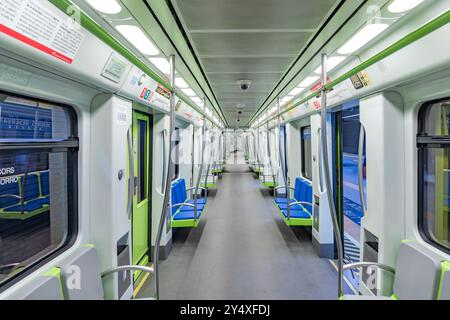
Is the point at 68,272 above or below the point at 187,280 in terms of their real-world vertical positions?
above

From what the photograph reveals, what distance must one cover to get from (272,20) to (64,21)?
1562 millimetres

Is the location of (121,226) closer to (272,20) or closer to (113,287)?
(113,287)

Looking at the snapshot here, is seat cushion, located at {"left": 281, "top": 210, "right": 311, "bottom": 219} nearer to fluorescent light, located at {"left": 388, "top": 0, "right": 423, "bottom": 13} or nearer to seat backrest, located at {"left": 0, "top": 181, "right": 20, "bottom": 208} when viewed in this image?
fluorescent light, located at {"left": 388, "top": 0, "right": 423, "bottom": 13}

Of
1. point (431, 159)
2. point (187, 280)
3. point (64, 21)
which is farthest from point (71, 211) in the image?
point (431, 159)

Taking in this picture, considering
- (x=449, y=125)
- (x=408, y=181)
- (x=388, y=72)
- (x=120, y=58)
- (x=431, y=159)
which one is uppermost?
(x=120, y=58)

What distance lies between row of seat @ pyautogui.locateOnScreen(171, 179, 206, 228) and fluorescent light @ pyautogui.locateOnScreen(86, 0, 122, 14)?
304 cm

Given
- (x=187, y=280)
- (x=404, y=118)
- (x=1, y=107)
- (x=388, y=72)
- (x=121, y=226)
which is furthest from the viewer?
(x=187, y=280)

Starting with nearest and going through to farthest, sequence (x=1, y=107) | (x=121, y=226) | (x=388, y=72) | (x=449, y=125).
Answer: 1. (x=1, y=107)
2. (x=388, y=72)
3. (x=449, y=125)
4. (x=121, y=226)

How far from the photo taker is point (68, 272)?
171cm

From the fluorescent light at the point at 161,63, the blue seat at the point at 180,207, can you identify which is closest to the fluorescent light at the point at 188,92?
the fluorescent light at the point at 161,63

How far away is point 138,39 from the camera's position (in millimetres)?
2100

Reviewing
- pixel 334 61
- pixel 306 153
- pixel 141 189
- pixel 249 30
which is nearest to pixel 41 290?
pixel 141 189

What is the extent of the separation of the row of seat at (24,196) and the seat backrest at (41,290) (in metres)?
0.89

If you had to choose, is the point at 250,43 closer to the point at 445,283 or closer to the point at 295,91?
the point at 295,91
